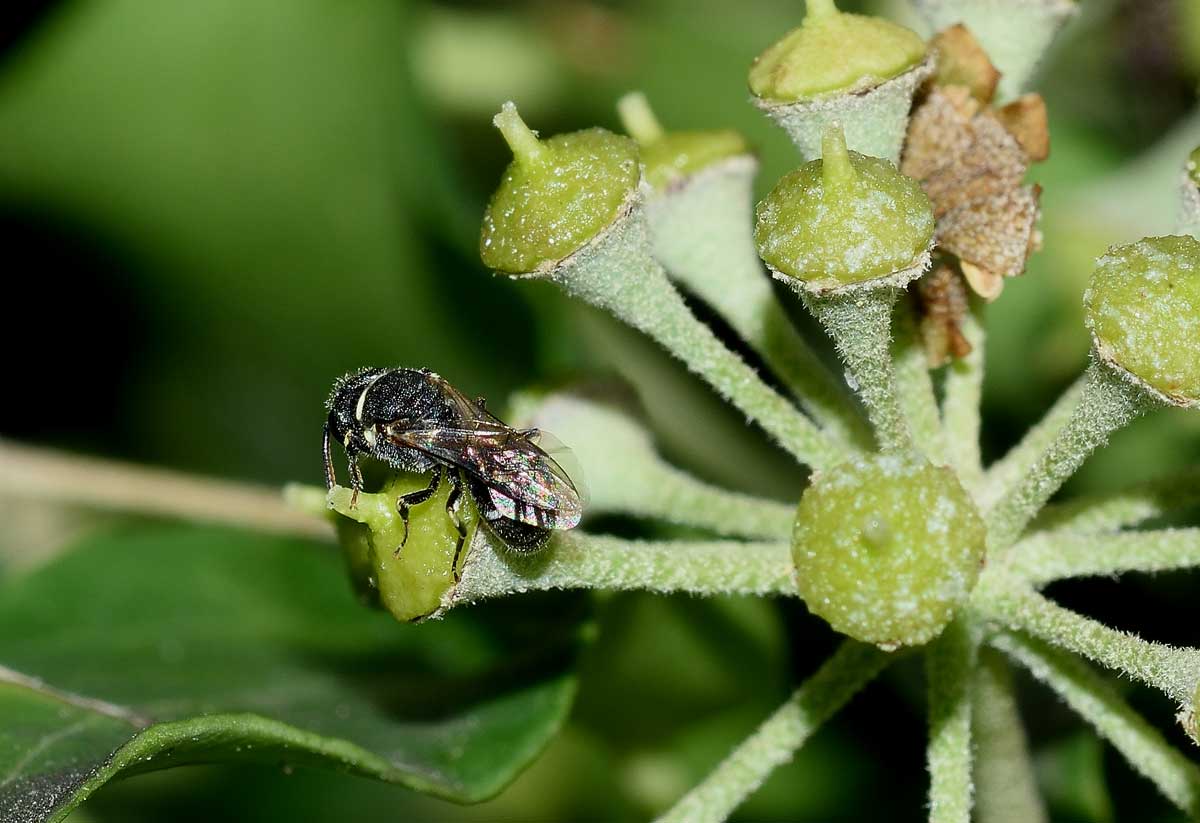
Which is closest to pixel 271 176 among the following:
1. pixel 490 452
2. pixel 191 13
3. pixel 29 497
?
pixel 191 13

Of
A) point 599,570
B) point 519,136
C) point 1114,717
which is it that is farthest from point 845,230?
point 1114,717

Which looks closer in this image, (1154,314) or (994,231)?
(1154,314)

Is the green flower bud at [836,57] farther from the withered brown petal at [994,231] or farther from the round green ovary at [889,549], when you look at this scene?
the round green ovary at [889,549]

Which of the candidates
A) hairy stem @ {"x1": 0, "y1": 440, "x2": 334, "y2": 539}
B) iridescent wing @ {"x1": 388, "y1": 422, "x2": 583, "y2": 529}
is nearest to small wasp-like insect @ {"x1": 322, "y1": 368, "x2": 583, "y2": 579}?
iridescent wing @ {"x1": 388, "y1": 422, "x2": 583, "y2": 529}

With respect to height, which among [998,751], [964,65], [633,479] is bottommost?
[998,751]

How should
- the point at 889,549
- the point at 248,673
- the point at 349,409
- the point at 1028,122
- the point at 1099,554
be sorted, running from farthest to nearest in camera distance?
1. the point at 248,673
2. the point at 349,409
3. the point at 1028,122
4. the point at 1099,554
5. the point at 889,549

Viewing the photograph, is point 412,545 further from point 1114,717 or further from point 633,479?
point 1114,717

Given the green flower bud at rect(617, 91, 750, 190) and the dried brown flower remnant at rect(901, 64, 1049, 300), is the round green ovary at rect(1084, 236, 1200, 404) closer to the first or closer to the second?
the dried brown flower remnant at rect(901, 64, 1049, 300)
